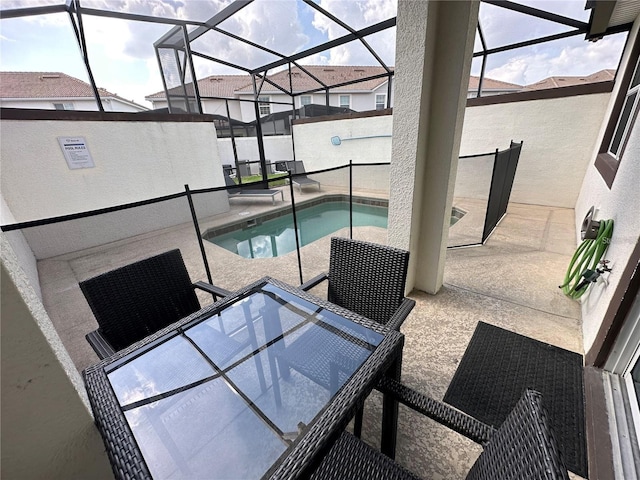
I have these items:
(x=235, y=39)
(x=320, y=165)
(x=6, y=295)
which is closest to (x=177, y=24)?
(x=235, y=39)

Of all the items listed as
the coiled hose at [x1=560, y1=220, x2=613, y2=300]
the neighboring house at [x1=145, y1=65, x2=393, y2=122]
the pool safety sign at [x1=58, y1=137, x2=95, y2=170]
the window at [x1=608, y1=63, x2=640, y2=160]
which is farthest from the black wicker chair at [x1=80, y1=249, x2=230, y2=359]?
the neighboring house at [x1=145, y1=65, x2=393, y2=122]

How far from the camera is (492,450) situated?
2.15 feet

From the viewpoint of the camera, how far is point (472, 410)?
1.45 meters

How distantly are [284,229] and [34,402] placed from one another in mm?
4707

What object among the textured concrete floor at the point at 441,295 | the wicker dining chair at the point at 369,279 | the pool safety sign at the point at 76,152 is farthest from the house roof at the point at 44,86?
the wicker dining chair at the point at 369,279

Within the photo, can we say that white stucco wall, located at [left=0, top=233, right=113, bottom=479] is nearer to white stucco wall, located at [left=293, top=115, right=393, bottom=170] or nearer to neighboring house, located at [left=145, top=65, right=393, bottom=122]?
white stucco wall, located at [left=293, top=115, right=393, bottom=170]

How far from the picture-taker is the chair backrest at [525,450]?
0.48 m

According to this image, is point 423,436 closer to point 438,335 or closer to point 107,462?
point 438,335

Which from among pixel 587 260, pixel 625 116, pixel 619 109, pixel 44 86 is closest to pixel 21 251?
pixel 587 260

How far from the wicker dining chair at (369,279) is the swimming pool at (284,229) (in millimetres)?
2524

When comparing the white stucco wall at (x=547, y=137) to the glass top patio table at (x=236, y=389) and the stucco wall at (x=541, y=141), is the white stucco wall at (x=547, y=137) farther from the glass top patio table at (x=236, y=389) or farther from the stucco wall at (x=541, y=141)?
the glass top patio table at (x=236, y=389)

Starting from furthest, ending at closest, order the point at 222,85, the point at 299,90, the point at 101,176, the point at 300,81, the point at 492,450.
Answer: the point at 222,85, the point at 299,90, the point at 300,81, the point at 101,176, the point at 492,450

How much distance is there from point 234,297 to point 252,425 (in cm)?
65

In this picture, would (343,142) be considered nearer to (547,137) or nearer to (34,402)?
(547,137)
